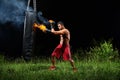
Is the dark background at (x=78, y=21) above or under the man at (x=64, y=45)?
above

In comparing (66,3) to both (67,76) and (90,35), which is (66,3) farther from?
(67,76)

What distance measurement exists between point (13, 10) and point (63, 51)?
15.5ft

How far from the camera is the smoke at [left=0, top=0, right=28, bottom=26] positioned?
613 inches

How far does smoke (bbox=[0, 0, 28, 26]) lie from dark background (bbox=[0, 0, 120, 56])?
155 cm

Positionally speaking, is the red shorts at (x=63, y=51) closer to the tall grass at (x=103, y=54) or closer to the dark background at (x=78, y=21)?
the tall grass at (x=103, y=54)

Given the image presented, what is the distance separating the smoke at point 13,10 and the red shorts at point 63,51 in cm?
376

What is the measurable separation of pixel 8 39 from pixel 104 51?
212 inches

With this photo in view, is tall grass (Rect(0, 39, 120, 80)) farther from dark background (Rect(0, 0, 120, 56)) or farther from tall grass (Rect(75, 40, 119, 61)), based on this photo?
dark background (Rect(0, 0, 120, 56))

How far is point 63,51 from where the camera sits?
1235cm

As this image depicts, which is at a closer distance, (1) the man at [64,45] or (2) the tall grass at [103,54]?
(1) the man at [64,45]

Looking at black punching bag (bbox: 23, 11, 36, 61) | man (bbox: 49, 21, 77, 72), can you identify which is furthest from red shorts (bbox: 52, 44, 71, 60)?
black punching bag (bbox: 23, 11, 36, 61)

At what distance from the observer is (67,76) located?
414 inches

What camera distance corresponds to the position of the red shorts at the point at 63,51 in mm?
12141

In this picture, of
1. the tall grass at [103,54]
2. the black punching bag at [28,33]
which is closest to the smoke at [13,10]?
the black punching bag at [28,33]
